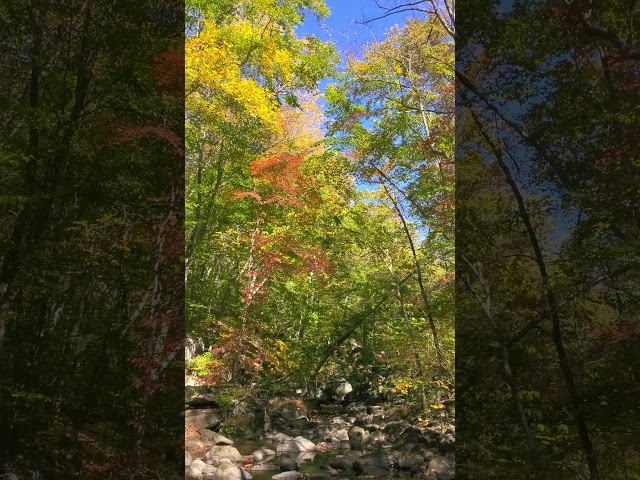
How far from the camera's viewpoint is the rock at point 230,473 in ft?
12.4

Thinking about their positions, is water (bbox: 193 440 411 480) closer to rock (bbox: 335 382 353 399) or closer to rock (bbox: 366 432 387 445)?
rock (bbox: 366 432 387 445)

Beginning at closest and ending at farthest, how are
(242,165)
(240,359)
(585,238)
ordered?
(585,238)
(240,359)
(242,165)

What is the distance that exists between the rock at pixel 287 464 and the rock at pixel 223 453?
41 cm

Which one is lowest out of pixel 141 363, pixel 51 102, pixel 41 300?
pixel 141 363

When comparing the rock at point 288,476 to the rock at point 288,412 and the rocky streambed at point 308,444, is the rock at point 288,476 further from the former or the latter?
the rock at point 288,412

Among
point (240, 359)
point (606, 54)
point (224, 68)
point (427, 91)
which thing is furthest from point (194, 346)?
point (606, 54)

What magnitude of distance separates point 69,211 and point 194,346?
2796mm

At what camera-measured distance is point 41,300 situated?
2219 millimetres

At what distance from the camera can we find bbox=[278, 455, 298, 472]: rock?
Answer: 13.9 ft

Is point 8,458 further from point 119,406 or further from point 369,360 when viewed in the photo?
point 369,360

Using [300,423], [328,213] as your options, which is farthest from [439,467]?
[328,213]

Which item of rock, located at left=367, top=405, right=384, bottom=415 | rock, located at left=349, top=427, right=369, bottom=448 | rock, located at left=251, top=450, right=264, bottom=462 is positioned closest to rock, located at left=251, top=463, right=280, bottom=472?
rock, located at left=251, top=450, right=264, bottom=462

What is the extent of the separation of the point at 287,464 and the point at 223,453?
2.08 feet

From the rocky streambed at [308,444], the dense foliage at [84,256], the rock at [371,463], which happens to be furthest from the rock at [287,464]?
the dense foliage at [84,256]
